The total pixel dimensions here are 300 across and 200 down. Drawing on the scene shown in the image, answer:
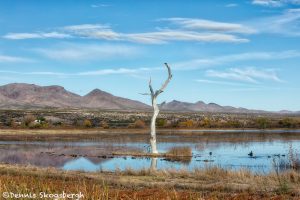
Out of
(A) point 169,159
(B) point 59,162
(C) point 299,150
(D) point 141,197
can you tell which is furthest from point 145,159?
(D) point 141,197

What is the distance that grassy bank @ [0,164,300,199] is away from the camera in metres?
14.0

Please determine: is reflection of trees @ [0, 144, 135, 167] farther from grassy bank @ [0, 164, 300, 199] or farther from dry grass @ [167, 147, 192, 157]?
grassy bank @ [0, 164, 300, 199]

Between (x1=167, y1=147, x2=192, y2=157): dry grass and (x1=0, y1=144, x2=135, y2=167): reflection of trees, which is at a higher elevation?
(x1=167, y1=147, x2=192, y2=157): dry grass

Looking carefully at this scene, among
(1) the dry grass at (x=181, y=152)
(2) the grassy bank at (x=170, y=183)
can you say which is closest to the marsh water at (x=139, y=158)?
(1) the dry grass at (x=181, y=152)

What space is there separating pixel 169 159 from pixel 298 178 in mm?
14382

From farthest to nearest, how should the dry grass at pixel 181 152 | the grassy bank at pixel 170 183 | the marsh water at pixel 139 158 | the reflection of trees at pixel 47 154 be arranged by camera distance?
the dry grass at pixel 181 152 < the reflection of trees at pixel 47 154 < the marsh water at pixel 139 158 < the grassy bank at pixel 170 183

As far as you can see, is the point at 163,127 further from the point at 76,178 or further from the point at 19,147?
the point at 76,178

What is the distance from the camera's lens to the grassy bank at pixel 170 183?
14.0 meters

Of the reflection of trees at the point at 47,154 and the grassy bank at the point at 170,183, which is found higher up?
the grassy bank at the point at 170,183

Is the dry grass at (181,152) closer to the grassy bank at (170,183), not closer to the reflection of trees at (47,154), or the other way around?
the reflection of trees at (47,154)

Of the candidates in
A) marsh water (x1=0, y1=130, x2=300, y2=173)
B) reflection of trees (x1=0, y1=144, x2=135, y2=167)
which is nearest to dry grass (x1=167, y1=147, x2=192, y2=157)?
marsh water (x1=0, y1=130, x2=300, y2=173)

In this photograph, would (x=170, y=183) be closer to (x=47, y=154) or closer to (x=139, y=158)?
(x=139, y=158)

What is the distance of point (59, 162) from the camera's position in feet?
98.4

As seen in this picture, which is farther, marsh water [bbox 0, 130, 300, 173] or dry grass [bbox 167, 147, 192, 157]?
dry grass [bbox 167, 147, 192, 157]
